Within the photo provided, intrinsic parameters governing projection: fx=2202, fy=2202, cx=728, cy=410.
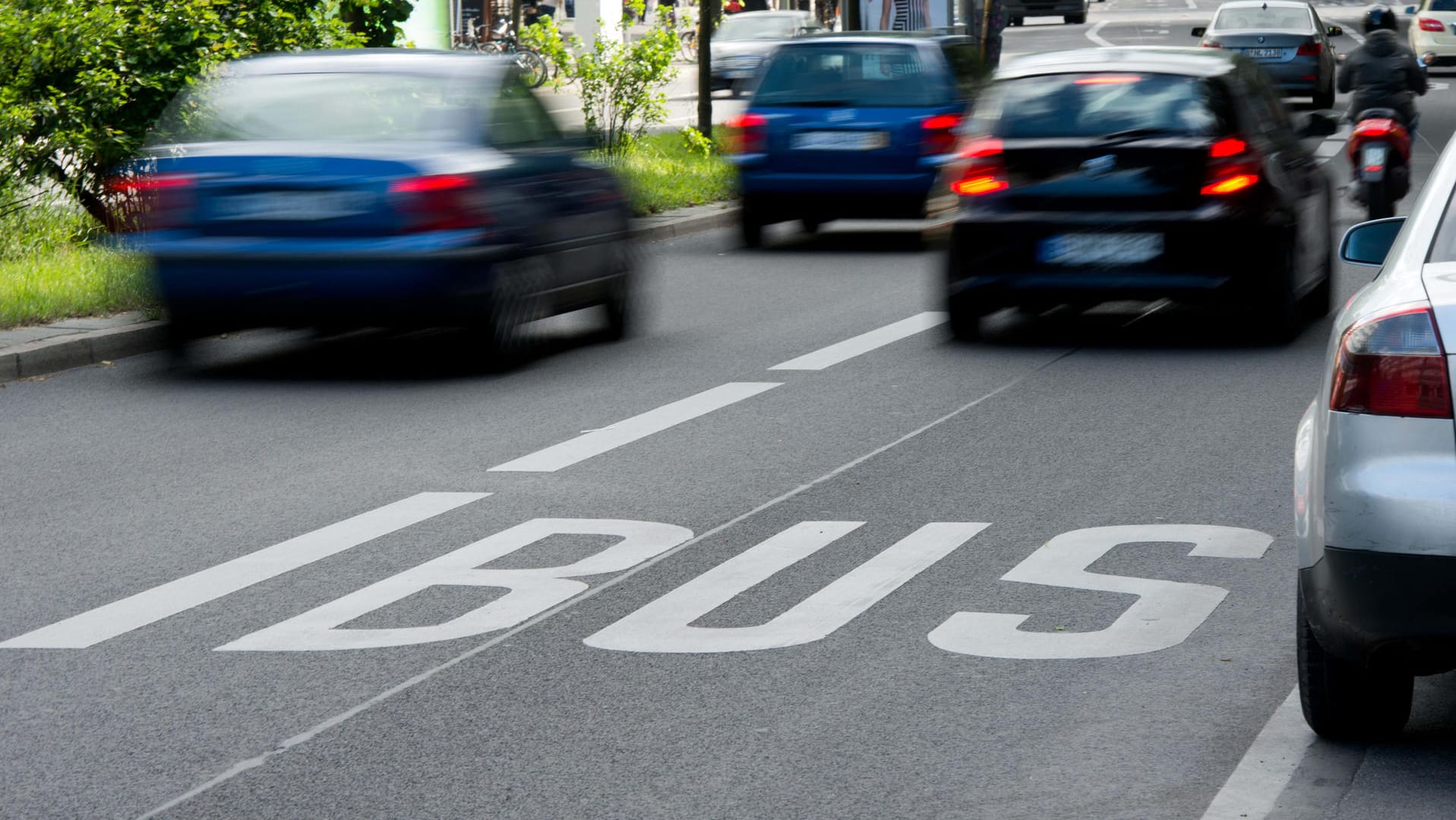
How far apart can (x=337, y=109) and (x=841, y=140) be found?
6.49m

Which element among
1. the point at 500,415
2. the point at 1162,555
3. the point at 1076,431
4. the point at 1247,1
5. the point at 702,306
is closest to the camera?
the point at 1162,555

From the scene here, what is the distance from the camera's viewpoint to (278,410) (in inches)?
379

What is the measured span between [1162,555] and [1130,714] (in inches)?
65.5

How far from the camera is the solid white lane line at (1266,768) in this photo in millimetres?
4289

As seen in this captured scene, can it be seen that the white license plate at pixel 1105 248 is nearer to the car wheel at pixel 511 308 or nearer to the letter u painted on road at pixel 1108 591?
the car wheel at pixel 511 308

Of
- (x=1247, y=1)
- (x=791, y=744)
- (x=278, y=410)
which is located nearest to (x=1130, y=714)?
(x=791, y=744)

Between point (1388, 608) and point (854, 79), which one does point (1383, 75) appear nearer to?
point (854, 79)

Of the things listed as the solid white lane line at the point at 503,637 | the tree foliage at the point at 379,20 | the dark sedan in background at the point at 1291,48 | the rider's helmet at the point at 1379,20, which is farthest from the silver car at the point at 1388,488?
the dark sedan in background at the point at 1291,48

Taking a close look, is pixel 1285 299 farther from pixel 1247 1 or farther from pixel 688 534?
pixel 1247 1

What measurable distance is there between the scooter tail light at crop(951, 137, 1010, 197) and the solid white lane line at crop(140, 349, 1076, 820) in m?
2.07

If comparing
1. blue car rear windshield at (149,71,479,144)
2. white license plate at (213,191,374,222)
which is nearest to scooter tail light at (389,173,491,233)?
white license plate at (213,191,374,222)

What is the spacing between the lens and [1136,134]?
1088 centimetres

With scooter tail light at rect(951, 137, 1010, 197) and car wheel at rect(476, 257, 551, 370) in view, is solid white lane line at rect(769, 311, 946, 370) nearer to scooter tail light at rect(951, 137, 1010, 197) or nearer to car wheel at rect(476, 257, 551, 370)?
scooter tail light at rect(951, 137, 1010, 197)

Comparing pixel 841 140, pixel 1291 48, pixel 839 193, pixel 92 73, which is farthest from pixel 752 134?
pixel 1291 48
